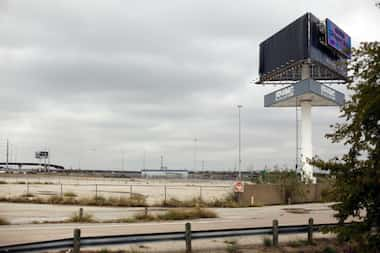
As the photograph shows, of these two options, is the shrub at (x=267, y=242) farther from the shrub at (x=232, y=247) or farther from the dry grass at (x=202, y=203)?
the dry grass at (x=202, y=203)

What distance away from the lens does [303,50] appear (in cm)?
4550

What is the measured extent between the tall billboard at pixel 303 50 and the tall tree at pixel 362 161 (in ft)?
114

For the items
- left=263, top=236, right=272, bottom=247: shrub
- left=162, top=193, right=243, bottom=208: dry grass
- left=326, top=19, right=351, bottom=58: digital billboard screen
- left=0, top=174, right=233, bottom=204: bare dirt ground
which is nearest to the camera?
left=263, top=236, right=272, bottom=247: shrub

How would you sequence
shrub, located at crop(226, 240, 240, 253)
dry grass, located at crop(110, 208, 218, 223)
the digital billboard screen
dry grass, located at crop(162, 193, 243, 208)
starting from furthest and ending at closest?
1. the digital billboard screen
2. dry grass, located at crop(162, 193, 243, 208)
3. dry grass, located at crop(110, 208, 218, 223)
4. shrub, located at crop(226, 240, 240, 253)

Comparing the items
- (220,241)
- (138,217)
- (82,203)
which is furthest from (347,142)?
(82,203)

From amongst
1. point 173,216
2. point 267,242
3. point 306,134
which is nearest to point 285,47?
point 306,134

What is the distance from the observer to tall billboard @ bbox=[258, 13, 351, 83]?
45.5 metres

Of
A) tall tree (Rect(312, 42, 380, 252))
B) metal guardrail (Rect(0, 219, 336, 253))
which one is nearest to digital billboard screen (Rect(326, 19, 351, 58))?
metal guardrail (Rect(0, 219, 336, 253))

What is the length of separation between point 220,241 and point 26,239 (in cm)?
689

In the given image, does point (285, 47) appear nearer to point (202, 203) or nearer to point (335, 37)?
point (335, 37)

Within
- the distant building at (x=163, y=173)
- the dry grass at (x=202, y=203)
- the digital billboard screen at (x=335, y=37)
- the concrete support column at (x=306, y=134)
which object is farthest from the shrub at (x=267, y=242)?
the distant building at (x=163, y=173)

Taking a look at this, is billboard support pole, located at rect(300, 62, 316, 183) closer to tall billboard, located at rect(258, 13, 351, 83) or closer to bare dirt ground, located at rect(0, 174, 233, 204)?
tall billboard, located at rect(258, 13, 351, 83)

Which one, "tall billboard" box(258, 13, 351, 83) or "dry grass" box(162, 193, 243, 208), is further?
"tall billboard" box(258, 13, 351, 83)

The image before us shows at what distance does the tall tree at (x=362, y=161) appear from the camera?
9.02 m
